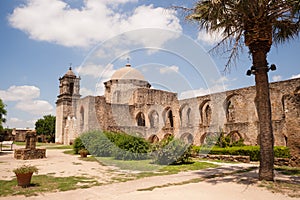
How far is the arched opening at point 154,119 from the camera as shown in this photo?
1228 inches

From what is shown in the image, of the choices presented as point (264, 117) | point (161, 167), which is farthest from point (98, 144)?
point (264, 117)

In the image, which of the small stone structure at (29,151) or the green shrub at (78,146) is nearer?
the small stone structure at (29,151)

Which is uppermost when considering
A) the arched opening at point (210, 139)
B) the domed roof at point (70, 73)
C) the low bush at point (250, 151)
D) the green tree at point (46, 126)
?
the domed roof at point (70, 73)

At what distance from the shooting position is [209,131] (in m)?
23.5

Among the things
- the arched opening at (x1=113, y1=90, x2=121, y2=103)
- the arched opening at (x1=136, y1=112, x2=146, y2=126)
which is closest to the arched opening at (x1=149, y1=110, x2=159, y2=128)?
the arched opening at (x1=136, y1=112, x2=146, y2=126)

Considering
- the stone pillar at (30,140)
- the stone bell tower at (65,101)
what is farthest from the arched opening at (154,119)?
the stone pillar at (30,140)

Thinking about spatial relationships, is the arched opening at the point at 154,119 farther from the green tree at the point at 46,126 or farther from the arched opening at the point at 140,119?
the green tree at the point at 46,126

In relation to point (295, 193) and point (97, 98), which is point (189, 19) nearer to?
point (295, 193)

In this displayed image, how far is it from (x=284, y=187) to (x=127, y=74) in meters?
31.7

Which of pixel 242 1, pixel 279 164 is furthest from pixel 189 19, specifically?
pixel 279 164

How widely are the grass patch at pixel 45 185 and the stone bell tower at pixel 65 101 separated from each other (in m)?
25.7

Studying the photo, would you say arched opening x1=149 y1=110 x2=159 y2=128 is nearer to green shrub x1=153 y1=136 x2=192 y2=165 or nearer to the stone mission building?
the stone mission building

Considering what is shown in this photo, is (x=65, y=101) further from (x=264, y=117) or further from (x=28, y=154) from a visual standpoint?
(x=264, y=117)

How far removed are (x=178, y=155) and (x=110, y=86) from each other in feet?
84.3
